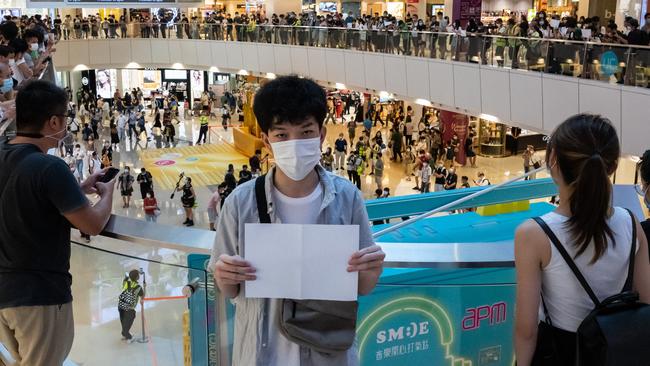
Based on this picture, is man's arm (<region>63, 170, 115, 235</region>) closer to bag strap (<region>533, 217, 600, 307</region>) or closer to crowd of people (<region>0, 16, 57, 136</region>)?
bag strap (<region>533, 217, 600, 307</region>)

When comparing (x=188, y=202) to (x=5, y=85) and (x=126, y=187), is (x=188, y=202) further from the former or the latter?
(x=5, y=85)

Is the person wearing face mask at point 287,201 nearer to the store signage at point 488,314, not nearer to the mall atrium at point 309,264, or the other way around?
the mall atrium at point 309,264

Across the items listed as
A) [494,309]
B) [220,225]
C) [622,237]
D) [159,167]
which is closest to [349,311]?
[220,225]

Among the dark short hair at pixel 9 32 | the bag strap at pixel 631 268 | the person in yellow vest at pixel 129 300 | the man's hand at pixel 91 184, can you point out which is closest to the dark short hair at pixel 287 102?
the bag strap at pixel 631 268

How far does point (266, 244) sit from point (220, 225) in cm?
19

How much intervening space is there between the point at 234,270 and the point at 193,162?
22840mm

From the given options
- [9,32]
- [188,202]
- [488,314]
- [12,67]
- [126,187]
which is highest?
[9,32]

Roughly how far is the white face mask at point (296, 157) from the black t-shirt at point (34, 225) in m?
0.85

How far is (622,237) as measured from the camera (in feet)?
6.46

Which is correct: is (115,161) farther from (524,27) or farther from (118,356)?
(118,356)

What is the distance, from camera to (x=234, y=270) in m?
1.86

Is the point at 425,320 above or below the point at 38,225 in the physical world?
below

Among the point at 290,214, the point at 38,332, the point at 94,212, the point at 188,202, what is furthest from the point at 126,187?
the point at 290,214

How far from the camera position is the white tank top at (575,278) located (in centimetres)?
191
